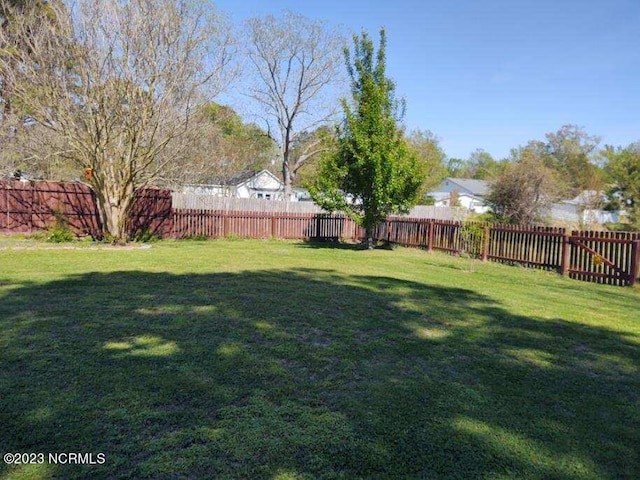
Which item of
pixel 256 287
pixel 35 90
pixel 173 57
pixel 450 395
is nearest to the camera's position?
pixel 450 395

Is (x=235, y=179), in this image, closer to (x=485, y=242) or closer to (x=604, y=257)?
(x=485, y=242)

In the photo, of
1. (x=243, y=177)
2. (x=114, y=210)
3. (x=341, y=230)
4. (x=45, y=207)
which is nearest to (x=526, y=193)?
(x=341, y=230)

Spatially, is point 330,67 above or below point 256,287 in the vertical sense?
above

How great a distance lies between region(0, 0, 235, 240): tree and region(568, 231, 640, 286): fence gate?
11584mm

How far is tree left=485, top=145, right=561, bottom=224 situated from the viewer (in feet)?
91.6

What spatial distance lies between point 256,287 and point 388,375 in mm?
3920

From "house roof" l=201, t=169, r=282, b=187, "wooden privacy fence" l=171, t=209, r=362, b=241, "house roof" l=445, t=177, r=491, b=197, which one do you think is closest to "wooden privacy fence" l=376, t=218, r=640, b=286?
"wooden privacy fence" l=171, t=209, r=362, b=241

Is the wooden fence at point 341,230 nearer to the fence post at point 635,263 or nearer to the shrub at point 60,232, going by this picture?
the fence post at point 635,263

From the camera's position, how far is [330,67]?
33094 millimetres

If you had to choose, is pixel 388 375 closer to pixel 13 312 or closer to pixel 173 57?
pixel 13 312

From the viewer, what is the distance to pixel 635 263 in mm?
9617

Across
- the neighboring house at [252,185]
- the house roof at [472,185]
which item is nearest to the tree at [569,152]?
the house roof at [472,185]

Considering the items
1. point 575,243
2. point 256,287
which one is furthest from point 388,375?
point 575,243

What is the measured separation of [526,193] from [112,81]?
24.1m
